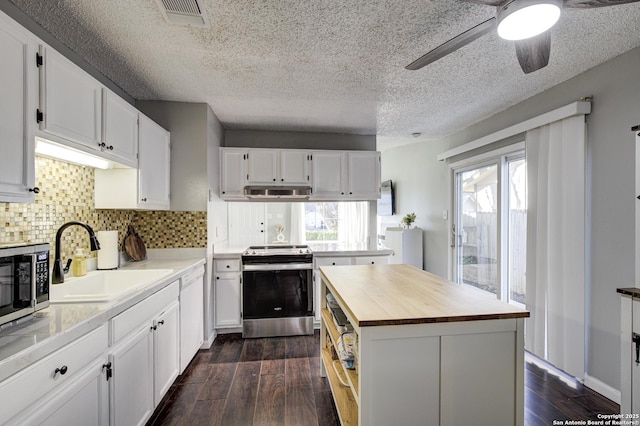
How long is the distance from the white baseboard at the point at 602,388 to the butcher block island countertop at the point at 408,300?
4.60ft

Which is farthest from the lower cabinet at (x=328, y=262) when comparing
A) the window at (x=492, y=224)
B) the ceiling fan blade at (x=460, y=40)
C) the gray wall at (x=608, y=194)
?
the ceiling fan blade at (x=460, y=40)

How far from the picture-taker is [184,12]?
1.59m

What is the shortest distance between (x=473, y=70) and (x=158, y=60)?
2.36 metres

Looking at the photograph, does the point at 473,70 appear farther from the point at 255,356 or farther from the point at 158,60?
the point at 255,356

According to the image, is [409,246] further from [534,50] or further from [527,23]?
[527,23]

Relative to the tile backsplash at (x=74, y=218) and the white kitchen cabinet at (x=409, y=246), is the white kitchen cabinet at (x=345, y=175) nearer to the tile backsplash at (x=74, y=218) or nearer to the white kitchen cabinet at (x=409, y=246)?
the white kitchen cabinet at (x=409, y=246)

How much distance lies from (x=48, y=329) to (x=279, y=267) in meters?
2.21

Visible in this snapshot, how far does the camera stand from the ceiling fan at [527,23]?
1194 millimetres

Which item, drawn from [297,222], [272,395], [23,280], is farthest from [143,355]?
[297,222]


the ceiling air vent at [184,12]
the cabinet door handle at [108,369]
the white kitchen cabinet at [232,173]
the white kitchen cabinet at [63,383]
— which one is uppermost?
the ceiling air vent at [184,12]

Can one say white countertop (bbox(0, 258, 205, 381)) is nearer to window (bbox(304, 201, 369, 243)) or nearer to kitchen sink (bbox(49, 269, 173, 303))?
kitchen sink (bbox(49, 269, 173, 303))

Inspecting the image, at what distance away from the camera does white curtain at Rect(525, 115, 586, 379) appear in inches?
90.4

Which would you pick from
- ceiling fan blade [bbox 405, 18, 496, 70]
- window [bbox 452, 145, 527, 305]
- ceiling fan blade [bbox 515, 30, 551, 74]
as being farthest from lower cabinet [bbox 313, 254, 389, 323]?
ceiling fan blade [bbox 515, 30, 551, 74]

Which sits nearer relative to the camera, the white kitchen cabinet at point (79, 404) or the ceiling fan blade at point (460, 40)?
the white kitchen cabinet at point (79, 404)
